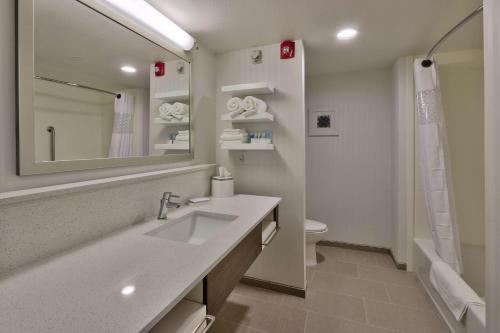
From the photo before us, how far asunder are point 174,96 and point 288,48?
→ 1020 mm

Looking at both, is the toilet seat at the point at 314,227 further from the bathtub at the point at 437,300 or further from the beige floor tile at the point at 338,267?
the bathtub at the point at 437,300

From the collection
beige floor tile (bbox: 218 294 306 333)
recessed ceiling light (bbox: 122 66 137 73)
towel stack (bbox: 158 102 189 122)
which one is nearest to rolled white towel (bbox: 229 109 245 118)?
towel stack (bbox: 158 102 189 122)

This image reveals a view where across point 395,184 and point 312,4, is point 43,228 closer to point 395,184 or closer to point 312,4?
point 312,4

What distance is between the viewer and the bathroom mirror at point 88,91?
36.6 inches

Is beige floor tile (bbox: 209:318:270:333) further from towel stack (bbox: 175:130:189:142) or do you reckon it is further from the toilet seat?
towel stack (bbox: 175:130:189:142)

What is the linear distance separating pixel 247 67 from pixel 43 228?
1.85 m

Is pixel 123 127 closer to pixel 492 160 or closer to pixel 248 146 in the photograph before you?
pixel 248 146

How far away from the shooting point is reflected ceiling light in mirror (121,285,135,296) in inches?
26.4

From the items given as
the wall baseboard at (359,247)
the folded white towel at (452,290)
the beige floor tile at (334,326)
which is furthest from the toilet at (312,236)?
the folded white towel at (452,290)

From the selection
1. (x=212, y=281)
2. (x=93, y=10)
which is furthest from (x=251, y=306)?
→ (x=93, y=10)

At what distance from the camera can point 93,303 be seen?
0.63 meters

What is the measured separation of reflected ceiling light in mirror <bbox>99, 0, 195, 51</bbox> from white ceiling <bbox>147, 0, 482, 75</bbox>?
11 cm

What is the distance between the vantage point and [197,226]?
153 centimetres

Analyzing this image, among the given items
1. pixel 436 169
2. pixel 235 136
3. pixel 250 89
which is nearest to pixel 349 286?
pixel 436 169
